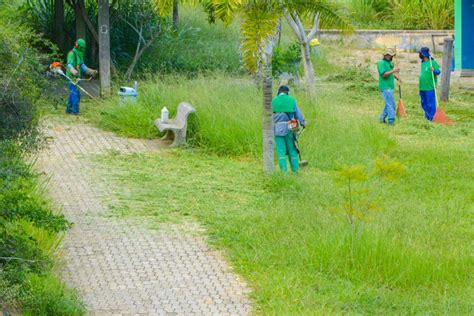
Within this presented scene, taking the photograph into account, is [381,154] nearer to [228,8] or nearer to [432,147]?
[432,147]

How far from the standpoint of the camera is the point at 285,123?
14781 millimetres

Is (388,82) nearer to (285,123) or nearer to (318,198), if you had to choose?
(285,123)

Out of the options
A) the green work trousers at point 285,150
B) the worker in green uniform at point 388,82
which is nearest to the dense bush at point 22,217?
the green work trousers at point 285,150

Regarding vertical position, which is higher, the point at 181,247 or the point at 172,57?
the point at 172,57

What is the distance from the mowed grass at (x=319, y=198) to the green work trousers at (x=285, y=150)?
0.31 metres

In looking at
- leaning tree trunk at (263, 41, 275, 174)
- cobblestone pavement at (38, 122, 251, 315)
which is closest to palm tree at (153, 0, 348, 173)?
leaning tree trunk at (263, 41, 275, 174)

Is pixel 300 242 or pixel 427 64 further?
pixel 427 64

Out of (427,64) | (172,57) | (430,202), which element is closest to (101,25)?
(172,57)

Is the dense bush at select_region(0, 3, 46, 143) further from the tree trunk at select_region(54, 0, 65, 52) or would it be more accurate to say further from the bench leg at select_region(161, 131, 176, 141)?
the tree trunk at select_region(54, 0, 65, 52)

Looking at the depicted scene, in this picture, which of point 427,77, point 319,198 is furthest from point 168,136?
point 427,77

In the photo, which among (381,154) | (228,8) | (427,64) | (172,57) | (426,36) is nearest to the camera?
(228,8)

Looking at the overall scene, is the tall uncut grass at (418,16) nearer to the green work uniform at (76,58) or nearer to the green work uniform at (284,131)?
the green work uniform at (76,58)

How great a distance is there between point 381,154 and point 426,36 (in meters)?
14.4

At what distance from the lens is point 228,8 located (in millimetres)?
13102
